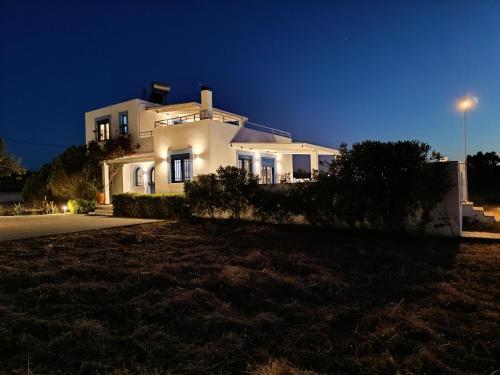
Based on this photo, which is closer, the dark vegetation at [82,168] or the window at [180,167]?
the window at [180,167]

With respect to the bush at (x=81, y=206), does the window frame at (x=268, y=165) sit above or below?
above

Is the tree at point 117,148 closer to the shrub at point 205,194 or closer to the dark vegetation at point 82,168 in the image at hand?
the dark vegetation at point 82,168

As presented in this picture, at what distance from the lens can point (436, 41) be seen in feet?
55.2

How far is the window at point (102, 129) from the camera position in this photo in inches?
882

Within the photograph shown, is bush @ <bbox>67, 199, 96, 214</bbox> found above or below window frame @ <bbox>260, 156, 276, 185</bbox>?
below

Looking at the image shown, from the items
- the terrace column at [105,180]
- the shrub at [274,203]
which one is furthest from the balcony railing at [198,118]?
the shrub at [274,203]

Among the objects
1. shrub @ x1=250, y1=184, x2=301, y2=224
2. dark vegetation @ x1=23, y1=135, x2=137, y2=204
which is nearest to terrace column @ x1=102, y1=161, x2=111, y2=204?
dark vegetation @ x1=23, y1=135, x2=137, y2=204

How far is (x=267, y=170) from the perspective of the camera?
73.1 feet

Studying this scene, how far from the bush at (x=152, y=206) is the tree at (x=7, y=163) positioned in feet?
19.8

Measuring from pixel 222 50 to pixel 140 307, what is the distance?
1170 inches

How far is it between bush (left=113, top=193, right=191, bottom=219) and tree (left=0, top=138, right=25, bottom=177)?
6.03 meters

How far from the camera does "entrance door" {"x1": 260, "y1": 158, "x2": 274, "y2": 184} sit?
71.0 feet

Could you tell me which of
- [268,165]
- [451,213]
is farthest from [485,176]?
[451,213]

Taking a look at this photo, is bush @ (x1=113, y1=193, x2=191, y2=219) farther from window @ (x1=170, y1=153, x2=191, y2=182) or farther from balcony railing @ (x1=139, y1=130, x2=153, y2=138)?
balcony railing @ (x1=139, y1=130, x2=153, y2=138)
